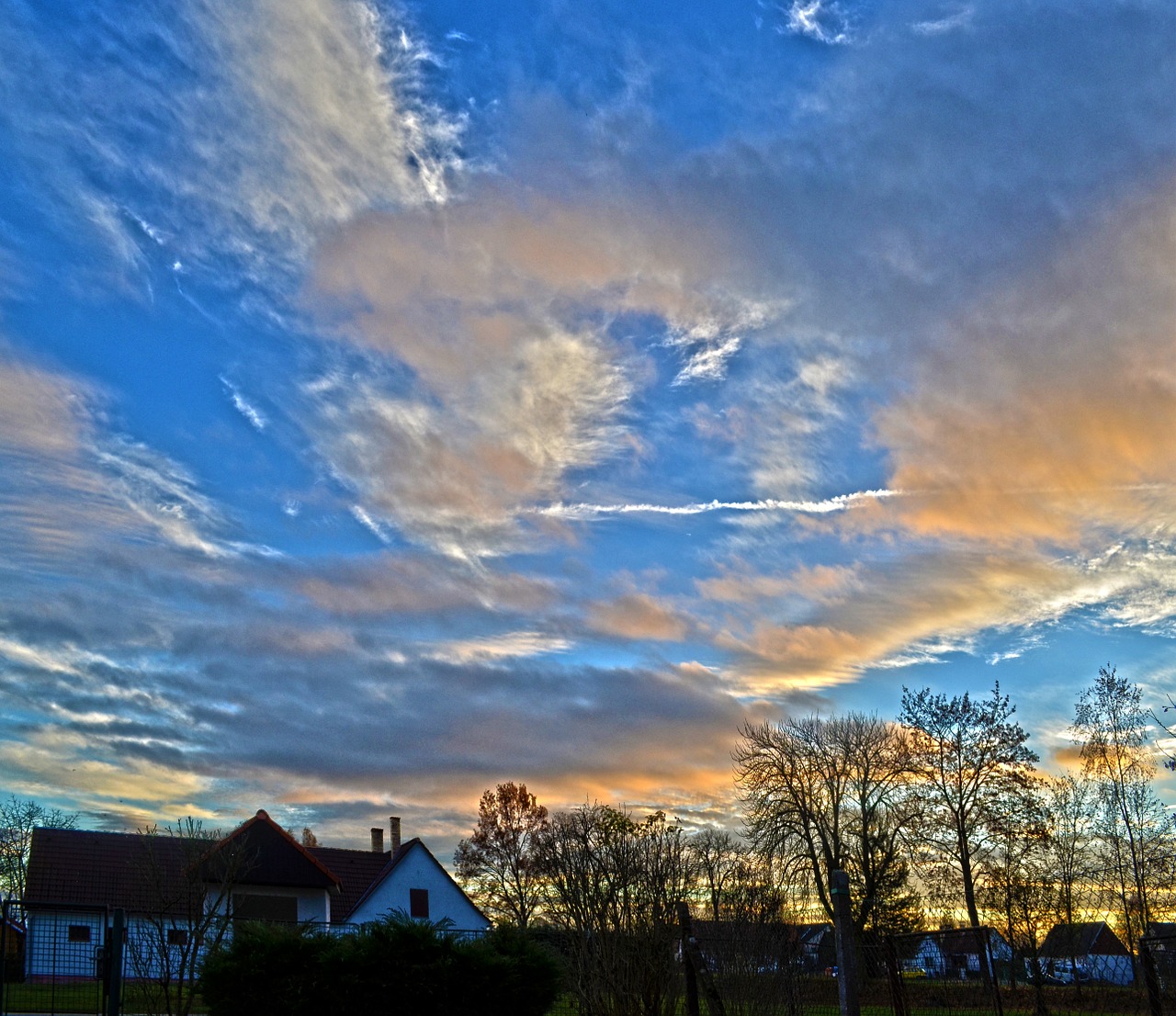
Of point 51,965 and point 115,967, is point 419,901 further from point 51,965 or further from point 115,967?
point 115,967

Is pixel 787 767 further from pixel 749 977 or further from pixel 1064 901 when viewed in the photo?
pixel 749 977

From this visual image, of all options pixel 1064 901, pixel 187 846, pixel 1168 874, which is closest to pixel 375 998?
pixel 187 846

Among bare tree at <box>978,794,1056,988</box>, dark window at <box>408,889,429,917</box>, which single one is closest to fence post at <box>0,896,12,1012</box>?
bare tree at <box>978,794,1056,988</box>

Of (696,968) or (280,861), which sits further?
(280,861)

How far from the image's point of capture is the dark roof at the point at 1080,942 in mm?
14812

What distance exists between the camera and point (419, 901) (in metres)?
43.7

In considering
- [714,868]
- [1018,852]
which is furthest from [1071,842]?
[714,868]

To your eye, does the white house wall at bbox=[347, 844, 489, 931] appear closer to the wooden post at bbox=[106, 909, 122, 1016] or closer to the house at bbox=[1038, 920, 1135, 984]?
the house at bbox=[1038, 920, 1135, 984]

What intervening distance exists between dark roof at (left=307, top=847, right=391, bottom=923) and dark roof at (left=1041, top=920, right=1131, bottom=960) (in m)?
31.8

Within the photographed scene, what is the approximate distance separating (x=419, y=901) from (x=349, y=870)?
525 centimetres

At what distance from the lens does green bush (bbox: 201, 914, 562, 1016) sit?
29.2ft

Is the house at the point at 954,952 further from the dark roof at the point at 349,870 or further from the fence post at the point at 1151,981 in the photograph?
the dark roof at the point at 349,870

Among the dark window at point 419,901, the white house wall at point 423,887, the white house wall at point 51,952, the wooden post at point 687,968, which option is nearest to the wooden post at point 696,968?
the wooden post at point 687,968

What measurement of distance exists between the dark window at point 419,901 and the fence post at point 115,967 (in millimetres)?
34150
